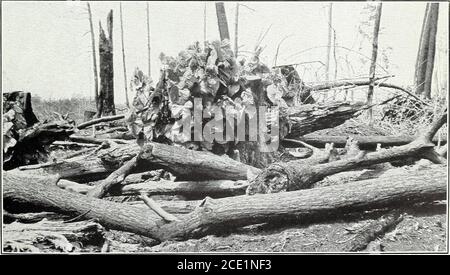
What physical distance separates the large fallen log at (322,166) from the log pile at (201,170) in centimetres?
1

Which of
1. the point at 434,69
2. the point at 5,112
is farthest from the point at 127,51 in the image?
the point at 434,69

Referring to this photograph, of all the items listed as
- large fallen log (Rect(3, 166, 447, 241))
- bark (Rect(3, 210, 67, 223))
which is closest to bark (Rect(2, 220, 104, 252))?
bark (Rect(3, 210, 67, 223))

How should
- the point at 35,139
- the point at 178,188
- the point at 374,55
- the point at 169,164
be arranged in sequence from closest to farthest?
the point at 169,164
the point at 178,188
the point at 35,139
the point at 374,55

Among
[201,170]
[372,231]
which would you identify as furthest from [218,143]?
[372,231]

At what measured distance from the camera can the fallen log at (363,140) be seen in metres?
4.55

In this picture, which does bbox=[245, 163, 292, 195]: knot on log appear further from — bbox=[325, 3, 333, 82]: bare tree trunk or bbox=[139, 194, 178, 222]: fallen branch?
bbox=[325, 3, 333, 82]: bare tree trunk

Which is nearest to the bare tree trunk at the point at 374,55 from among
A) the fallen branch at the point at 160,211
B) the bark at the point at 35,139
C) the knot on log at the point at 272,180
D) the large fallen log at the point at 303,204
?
the large fallen log at the point at 303,204

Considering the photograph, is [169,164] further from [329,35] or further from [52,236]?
[329,35]

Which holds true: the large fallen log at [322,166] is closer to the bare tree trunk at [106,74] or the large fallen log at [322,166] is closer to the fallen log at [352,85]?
the fallen log at [352,85]

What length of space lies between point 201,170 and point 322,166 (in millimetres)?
1203

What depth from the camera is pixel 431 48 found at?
4.38 metres

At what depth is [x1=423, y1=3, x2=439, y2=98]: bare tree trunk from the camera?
3723mm

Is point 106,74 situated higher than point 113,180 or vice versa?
point 106,74

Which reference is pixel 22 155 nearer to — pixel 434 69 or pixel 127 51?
pixel 127 51
